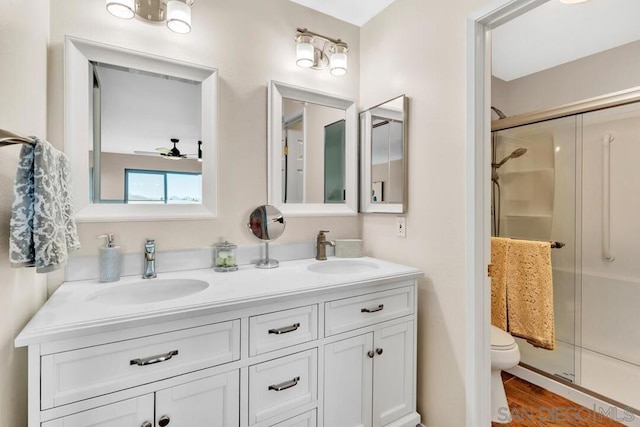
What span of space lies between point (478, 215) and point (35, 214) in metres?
1.55

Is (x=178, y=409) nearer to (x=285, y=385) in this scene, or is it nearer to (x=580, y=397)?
(x=285, y=385)

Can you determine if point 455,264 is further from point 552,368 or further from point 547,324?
point 552,368

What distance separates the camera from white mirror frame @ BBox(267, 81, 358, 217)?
1.68m

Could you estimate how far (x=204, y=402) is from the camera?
3.24 ft

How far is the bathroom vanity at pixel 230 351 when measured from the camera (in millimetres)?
829

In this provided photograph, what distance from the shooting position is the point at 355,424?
1316mm

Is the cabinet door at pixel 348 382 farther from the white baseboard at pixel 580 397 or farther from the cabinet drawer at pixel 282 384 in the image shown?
the white baseboard at pixel 580 397

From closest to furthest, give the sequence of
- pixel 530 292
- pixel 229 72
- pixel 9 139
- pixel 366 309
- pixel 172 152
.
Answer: pixel 9 139
pixel 366 309
pixel 172 152
pixel 229 72
pixel 530 292

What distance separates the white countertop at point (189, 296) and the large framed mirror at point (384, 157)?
0.41 meters

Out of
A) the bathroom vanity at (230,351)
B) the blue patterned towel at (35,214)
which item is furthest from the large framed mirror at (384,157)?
the blue patterned towel at (35,214)

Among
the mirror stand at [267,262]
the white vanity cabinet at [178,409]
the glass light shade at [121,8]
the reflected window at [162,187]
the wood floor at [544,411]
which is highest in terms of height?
the glass light shade at [121,8]

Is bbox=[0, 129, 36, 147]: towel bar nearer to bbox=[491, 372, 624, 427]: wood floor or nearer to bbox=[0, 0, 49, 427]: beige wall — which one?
bbox=[0, 0, 49, 427]: beige wall

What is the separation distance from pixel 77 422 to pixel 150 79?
4.45 feet

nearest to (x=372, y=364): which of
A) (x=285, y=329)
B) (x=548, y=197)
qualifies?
(x=285, y=329)
